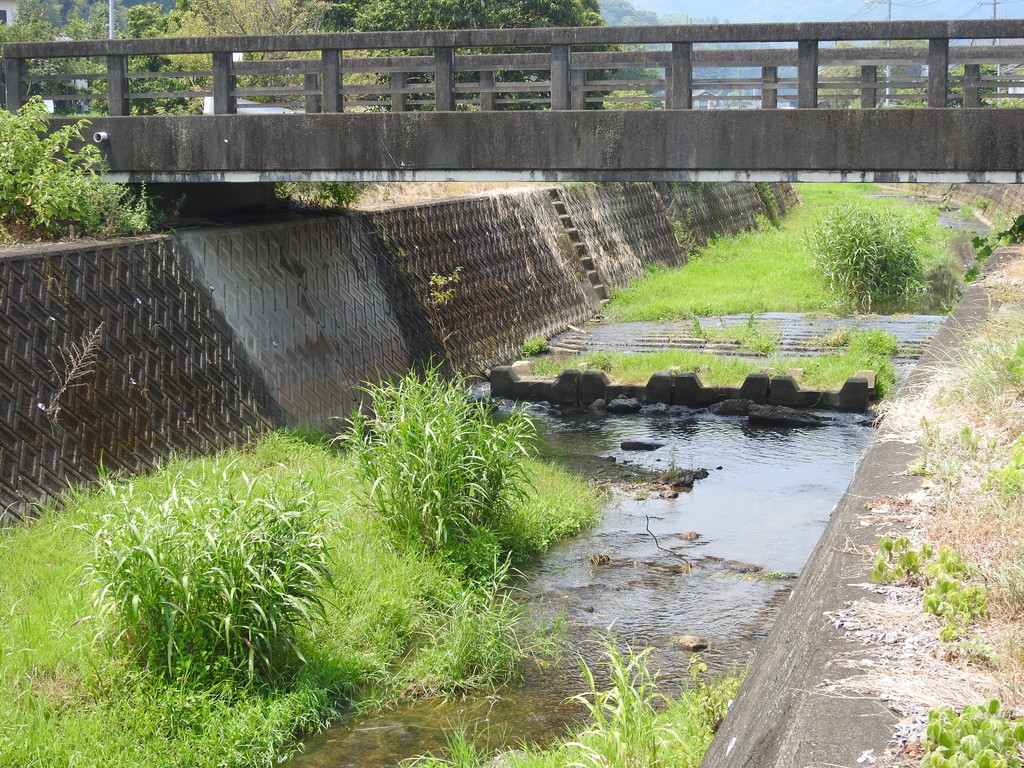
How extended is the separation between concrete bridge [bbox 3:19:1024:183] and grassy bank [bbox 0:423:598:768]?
4.65 meters

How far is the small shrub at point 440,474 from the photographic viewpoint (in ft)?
33.0

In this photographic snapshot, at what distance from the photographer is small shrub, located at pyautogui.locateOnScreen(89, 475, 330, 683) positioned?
707cm

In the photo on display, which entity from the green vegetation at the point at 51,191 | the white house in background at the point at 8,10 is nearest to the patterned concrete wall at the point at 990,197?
the green vegetation at the point at 51,191

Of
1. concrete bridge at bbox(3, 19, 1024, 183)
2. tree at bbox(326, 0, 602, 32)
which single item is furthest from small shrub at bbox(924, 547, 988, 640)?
tree at bbox(326, 0, 602, 32)

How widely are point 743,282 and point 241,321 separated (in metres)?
16.3

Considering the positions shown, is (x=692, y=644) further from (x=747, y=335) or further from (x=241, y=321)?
(x=747, y=335)

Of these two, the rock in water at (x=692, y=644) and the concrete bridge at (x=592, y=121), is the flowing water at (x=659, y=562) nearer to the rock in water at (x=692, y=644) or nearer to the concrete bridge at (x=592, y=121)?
the rock in water at (x=692, y=644)

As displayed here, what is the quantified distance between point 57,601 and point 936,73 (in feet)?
32.9

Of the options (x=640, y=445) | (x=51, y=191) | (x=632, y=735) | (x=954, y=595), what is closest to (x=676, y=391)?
(x=640, y=445)

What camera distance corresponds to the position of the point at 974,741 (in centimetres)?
335

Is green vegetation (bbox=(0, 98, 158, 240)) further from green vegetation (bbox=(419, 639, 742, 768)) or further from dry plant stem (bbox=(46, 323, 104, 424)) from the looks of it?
green vegetation (bbox=(419, 639, 742, 768))

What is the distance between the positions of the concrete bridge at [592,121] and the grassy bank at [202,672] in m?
4.65

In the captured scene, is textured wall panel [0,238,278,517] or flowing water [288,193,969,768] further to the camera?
textured wall panel [0,238,278,517]

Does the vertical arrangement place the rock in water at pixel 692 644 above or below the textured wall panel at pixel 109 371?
below
